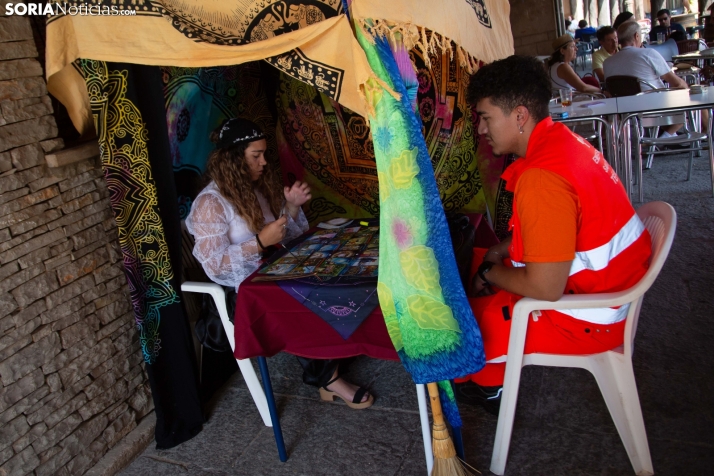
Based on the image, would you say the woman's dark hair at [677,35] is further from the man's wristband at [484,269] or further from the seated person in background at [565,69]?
the man's wristband at [484,269]

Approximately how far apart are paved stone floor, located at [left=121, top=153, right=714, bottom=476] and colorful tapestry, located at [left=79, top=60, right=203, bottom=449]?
241mm

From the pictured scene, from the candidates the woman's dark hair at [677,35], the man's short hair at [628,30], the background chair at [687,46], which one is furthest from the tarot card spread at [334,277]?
the woman's dark hair at [677,35]

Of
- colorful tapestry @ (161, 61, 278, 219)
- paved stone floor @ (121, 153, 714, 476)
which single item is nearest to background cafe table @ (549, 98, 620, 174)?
paved stone floor @ (121, 153, 714, 476)

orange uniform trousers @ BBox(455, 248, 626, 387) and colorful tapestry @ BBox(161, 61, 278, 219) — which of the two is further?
colorful tapestry @ BBox(161, 61, 278, 219)

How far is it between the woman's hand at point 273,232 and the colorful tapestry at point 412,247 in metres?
0.73

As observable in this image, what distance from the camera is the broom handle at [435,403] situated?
1.99 m

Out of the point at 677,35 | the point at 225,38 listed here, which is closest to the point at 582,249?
the point at 225,38

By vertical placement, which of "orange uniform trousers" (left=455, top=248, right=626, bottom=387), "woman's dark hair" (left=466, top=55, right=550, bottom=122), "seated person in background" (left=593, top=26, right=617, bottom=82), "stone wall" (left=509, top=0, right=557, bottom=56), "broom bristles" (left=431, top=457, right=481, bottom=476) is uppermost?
"stone wall" (left=509, top=0, right=557, bottom=56)

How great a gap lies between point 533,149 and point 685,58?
611 cm

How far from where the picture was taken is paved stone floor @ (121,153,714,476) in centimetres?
223

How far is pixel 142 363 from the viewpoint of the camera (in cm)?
282

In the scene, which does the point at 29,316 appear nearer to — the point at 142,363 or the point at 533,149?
the point at 142,363

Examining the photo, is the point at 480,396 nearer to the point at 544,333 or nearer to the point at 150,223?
the point at 544,333

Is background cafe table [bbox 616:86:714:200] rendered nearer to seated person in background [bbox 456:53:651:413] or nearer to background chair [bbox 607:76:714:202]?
background chair [bbox 607:76:714:202]
